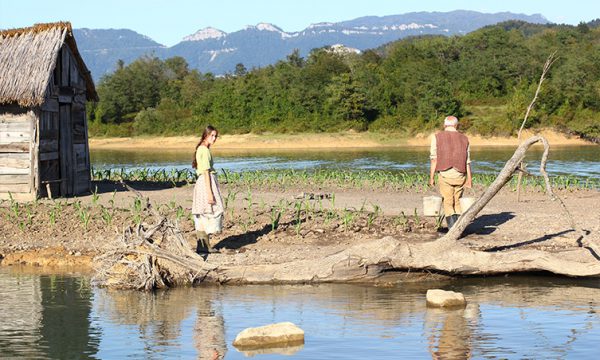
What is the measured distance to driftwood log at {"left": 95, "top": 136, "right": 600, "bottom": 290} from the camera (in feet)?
40.0

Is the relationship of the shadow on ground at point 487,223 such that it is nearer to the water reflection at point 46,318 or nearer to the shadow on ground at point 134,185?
the water reflection at point 46,318

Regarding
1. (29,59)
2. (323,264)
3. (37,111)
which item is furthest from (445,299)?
(29,59)

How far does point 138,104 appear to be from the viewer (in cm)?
8019

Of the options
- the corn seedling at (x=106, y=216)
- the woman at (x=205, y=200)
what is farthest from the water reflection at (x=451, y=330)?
the corn seedling at (x=106, y=216)

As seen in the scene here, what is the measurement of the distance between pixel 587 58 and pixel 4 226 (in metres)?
56.0

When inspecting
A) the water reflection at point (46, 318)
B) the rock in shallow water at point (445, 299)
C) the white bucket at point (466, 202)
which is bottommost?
the water reflection at point (46, 318)

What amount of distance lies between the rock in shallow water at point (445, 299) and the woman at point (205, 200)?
3.55 metres

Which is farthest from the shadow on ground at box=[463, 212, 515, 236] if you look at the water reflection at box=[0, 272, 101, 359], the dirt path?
the water reflection at box=[0, 272, 101, 359]

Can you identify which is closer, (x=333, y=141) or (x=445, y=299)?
(x=445, y=299)

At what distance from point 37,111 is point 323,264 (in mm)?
9463

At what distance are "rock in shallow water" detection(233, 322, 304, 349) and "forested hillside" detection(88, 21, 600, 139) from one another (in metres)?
48.3

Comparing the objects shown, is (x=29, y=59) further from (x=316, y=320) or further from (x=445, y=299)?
(x=445, y=299)

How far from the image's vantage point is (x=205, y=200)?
527 inches

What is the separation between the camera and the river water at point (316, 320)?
932cm
